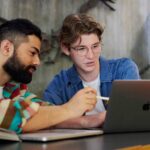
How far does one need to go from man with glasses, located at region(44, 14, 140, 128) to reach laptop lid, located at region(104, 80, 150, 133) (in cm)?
49

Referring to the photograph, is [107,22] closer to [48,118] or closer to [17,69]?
[17,69]

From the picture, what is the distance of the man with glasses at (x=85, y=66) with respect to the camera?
175 centimetres

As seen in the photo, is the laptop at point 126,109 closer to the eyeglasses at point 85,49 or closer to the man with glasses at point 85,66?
the man with glasses at point 85,66

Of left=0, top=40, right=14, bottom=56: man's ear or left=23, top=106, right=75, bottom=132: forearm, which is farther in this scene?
left=0, top=40, right=14, bottom=56: man's ear

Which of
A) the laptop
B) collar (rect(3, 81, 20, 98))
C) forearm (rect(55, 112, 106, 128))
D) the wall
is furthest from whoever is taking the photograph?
the wall

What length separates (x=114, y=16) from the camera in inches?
110

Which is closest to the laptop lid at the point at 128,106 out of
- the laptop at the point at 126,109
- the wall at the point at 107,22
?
the laptop at the point at 126,109

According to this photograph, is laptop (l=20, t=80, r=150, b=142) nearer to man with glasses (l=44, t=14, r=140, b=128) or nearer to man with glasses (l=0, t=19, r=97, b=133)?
man with glasses (l=0, t=19, r=97, b=133)

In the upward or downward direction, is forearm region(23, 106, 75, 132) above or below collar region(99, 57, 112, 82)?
below

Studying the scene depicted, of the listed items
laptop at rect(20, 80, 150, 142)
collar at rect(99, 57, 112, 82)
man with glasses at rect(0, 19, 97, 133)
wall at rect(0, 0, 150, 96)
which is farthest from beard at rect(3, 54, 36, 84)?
wall at rect(0, 0, 150, 96)

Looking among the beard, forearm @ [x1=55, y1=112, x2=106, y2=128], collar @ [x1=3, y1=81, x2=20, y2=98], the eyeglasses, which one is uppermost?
the eyeglasses

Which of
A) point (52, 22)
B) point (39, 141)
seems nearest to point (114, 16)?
point (52, 22)

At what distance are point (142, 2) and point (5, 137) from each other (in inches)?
90.6

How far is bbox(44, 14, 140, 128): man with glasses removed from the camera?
1.75 metres
